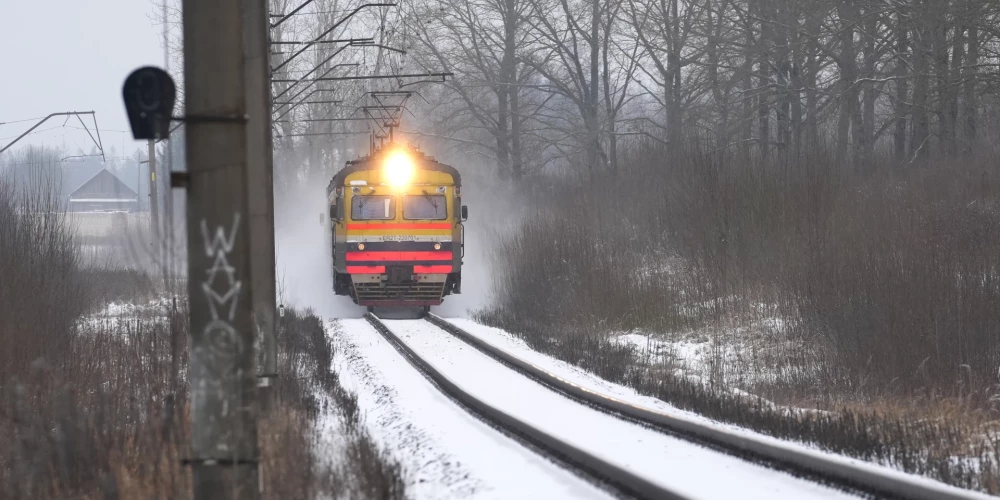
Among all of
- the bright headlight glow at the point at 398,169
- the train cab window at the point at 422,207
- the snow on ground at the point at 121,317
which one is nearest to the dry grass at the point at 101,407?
the snow on ground at the point at 121,317

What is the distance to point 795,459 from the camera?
623cm

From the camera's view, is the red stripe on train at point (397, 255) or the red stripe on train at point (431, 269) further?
the red stripe on train at point (431, 269)

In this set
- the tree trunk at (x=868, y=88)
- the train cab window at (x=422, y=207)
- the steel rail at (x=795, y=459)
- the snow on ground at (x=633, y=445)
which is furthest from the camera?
the train cab window at (x=422, y=207)

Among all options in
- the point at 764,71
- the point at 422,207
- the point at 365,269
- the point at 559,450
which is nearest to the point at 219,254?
the point at 559,450

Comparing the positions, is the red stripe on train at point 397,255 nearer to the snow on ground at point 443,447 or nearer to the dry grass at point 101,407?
the dry grass at point 101,407

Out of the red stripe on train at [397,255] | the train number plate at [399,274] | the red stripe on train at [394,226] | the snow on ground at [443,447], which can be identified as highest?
the red stripe on train at [394,226]

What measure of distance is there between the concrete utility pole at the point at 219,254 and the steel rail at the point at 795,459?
3.17 meters

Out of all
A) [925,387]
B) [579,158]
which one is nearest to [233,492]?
[925,387]

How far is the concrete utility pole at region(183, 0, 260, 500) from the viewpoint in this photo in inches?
170

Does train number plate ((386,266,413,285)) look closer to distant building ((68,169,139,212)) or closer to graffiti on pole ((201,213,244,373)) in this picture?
graffiti on pole ((201,213,244,373))

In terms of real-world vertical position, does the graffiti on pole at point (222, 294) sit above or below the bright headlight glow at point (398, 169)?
below

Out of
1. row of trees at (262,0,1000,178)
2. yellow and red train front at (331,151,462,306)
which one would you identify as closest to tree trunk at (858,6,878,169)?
row of trees at (262,0,1000,178)

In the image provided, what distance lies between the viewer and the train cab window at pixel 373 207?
2181 cm

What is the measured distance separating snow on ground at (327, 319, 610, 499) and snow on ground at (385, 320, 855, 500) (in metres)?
0.31
